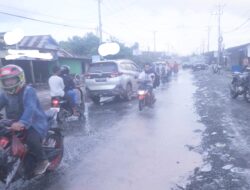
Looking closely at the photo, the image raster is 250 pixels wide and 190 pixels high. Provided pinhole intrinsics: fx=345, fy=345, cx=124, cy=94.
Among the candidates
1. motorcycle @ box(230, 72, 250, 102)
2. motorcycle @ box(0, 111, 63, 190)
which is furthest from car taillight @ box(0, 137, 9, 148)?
motorcycle @ box(230, 72, 250, 102)

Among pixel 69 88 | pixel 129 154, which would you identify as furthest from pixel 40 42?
pixel 129 154

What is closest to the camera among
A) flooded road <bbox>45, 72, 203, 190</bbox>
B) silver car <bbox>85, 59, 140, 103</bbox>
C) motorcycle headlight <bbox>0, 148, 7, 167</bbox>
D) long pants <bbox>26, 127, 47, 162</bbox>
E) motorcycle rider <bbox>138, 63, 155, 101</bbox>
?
motorcycle headlight <bbox>0, 148, 7, 167</bbox>

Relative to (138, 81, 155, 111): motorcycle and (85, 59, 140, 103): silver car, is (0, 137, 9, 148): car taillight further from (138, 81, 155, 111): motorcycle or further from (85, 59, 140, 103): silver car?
(85, 59, 140, 103): silver car

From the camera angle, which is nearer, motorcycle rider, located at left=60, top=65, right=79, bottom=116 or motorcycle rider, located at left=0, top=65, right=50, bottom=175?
motorcycle rider, located at left=0, top=65, right=50, bottom=175

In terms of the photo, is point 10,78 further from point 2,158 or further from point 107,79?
point 107,79

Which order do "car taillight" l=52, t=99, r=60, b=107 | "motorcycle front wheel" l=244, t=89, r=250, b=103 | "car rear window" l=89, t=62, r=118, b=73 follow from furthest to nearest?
"car rear window" l=89, t=62, r=118, b=73, "motorcycle front wheel" l=244, t=89, r=250, b=103, "car taillight" l=52, t=99, r=60, b=107

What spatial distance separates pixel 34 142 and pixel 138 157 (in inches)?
89.0

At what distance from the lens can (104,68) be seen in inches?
588

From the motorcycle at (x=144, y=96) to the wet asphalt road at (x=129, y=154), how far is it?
1.20 metres

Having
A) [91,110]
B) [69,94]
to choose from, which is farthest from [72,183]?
[91,110]

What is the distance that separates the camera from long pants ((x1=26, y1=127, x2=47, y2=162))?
4.93 m

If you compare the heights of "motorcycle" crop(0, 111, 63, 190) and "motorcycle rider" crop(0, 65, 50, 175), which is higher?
"motorcycle rider" crop(0, 65, 50, 175)

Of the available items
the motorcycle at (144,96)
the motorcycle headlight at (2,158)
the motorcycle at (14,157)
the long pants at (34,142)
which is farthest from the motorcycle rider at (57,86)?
the motorcycle headlight at (2,158)

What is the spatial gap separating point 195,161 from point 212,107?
699 cm
